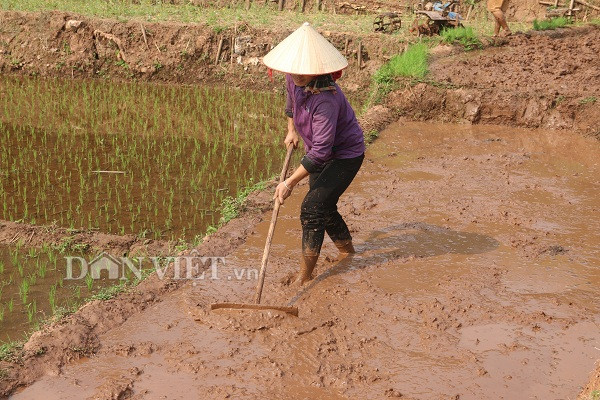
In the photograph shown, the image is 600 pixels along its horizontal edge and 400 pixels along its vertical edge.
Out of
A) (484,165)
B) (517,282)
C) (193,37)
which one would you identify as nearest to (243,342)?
(517,282)

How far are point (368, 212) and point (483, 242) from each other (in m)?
1.01

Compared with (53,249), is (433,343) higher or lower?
higher

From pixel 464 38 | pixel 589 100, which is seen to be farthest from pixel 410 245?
pixel 464 38

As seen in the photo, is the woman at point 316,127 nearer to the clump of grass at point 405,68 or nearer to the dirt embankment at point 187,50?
the clump of grass at point 405,68

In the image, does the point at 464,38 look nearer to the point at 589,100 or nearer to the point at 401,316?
the point at 589,100

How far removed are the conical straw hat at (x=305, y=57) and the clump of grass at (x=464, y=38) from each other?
687cm

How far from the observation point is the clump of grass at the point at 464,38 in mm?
10242

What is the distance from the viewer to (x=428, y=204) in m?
5.84

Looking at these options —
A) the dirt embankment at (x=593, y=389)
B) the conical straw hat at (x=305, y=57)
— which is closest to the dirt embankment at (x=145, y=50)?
the conical straw hat at (x=305, y=57)

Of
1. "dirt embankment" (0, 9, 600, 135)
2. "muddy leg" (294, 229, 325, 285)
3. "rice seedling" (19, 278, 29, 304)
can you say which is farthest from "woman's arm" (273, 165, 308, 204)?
"dirt embankment" (0, 9, 600, 135)

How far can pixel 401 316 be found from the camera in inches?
162

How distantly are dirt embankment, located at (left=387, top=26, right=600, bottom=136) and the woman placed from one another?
4.52m

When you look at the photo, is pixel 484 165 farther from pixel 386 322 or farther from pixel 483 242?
pixel 386 322

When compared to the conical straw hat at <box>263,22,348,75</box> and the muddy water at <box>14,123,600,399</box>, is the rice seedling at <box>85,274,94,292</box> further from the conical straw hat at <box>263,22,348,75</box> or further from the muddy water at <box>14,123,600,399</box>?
the conical straw hat at <box>263,22,348,75</box>
